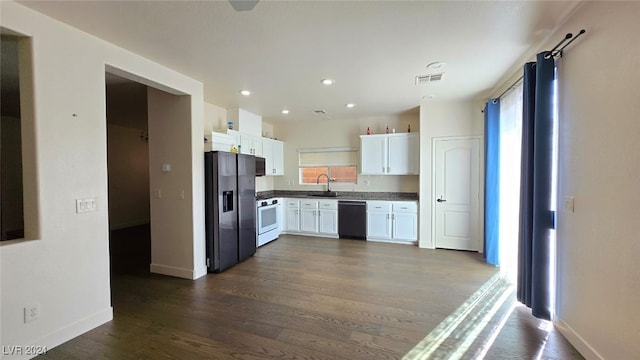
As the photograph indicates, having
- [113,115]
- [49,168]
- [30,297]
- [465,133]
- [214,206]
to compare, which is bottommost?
[30,297]

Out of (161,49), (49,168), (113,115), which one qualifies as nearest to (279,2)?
(161,49)

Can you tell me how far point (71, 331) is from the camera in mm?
2197

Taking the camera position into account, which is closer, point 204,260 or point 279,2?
point 279,2

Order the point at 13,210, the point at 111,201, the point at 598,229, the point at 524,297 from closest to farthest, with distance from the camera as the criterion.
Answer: the point at 598,229 → the point at 524,297 → the point at 13,210 → the point at 111,201

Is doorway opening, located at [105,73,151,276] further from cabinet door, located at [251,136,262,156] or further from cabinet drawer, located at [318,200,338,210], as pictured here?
cabinet drawer, located at [318,200,338,210]

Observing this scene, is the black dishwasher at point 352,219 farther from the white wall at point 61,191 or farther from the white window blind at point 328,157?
the white wall at point 61,191

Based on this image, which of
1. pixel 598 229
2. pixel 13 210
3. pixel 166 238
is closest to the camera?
pixel 598 229

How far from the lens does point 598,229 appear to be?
1815 millimetres

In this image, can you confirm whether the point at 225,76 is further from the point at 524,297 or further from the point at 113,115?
the point at 524,297

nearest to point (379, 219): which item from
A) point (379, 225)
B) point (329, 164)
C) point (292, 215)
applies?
point (379, 225)

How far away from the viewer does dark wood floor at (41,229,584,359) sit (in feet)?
6.79

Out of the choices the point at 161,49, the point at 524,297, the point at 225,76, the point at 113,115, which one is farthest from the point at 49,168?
the point at 524,297

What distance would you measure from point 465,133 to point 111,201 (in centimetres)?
782

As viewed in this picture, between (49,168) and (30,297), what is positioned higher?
(49,168)
